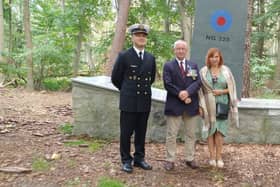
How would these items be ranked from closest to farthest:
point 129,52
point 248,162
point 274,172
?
point 129,52 → point 274,172 → point 248,162

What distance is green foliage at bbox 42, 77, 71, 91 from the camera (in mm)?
12203

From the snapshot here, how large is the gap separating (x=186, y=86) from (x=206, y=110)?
36 cm

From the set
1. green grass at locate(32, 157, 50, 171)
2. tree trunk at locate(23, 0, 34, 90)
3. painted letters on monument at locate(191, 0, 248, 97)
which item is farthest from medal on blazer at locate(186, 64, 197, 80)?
tree trunk at locate(23, 0, 34, 90)

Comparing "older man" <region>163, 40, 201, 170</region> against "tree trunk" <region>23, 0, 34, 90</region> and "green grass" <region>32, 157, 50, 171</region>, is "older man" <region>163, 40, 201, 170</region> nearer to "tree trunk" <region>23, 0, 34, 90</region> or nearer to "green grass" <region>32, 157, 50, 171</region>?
"green grass" <region>32, 157, 50, 171</region>

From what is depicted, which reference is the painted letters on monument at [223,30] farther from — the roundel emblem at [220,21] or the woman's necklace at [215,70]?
the woman's necklace at [215,70]

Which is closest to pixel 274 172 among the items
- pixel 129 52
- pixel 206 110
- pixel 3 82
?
pixel 206 110

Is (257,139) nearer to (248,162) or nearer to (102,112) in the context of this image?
(248,162)

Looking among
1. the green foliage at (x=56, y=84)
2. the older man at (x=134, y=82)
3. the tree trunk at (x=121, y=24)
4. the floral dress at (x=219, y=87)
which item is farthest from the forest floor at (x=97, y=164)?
the green foliage at (x=56, y=84)

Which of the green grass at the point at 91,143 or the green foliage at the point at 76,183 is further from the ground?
the green grass at the point at 91,143

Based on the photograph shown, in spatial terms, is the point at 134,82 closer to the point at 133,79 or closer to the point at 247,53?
the point at 133,79

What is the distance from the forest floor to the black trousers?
0.23m

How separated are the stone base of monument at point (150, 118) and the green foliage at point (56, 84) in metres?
7.25

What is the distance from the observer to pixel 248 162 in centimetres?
451

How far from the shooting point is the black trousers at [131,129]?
394 cm
